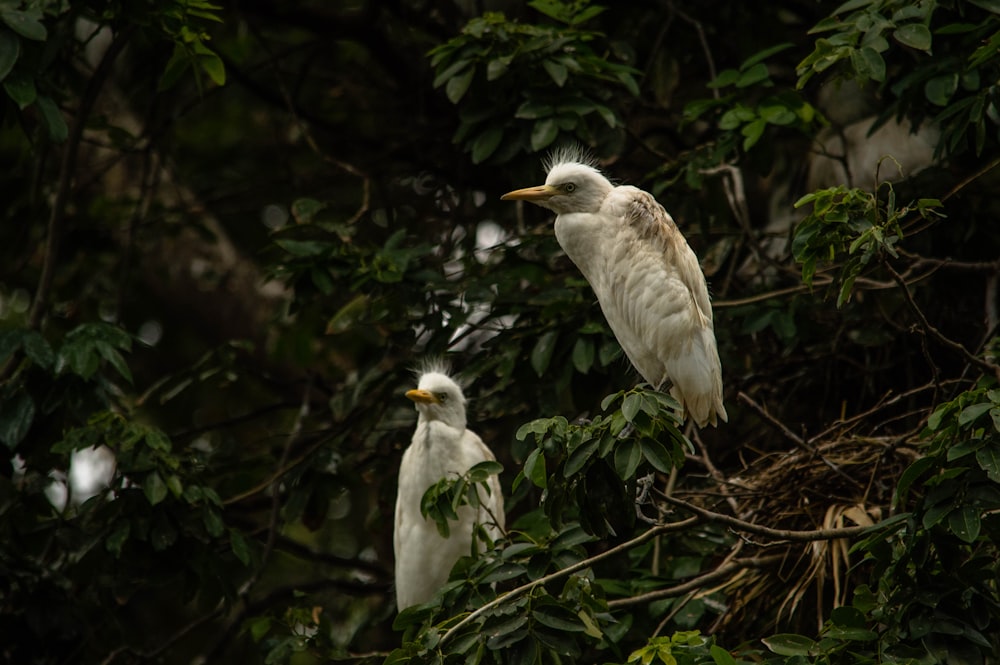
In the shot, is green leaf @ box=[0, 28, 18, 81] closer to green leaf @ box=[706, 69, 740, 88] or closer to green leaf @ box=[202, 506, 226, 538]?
green leaf @ box=[202, 506, 226, 538]

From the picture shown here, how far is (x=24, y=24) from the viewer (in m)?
3.49

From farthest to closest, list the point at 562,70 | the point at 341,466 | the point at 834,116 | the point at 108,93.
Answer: the point at 108,93, the point at 834,116, the point at 341,466, the point at 562,70

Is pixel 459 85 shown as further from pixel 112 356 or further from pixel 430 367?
pixel 112 356

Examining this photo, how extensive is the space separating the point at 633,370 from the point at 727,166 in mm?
729

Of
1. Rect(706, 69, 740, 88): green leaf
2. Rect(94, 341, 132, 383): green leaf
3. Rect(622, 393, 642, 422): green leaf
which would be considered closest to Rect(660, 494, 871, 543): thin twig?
Rect(622, 393, 642, 422): green leaf

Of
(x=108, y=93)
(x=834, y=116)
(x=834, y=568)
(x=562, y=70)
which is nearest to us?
(x=834, y=568)

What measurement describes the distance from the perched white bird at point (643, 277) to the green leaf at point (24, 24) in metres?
1.38

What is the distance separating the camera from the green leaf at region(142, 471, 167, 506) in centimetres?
355

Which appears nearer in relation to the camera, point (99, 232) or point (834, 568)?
Result: point (834, 568)

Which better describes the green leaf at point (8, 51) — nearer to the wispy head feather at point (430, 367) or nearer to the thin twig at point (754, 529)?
the wispy head feather at point (430, 367)

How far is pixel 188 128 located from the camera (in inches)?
265

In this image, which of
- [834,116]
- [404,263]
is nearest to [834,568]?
[404,263]

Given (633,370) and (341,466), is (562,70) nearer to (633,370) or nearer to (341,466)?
(633,370)

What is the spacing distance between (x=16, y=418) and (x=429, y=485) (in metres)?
1.25
